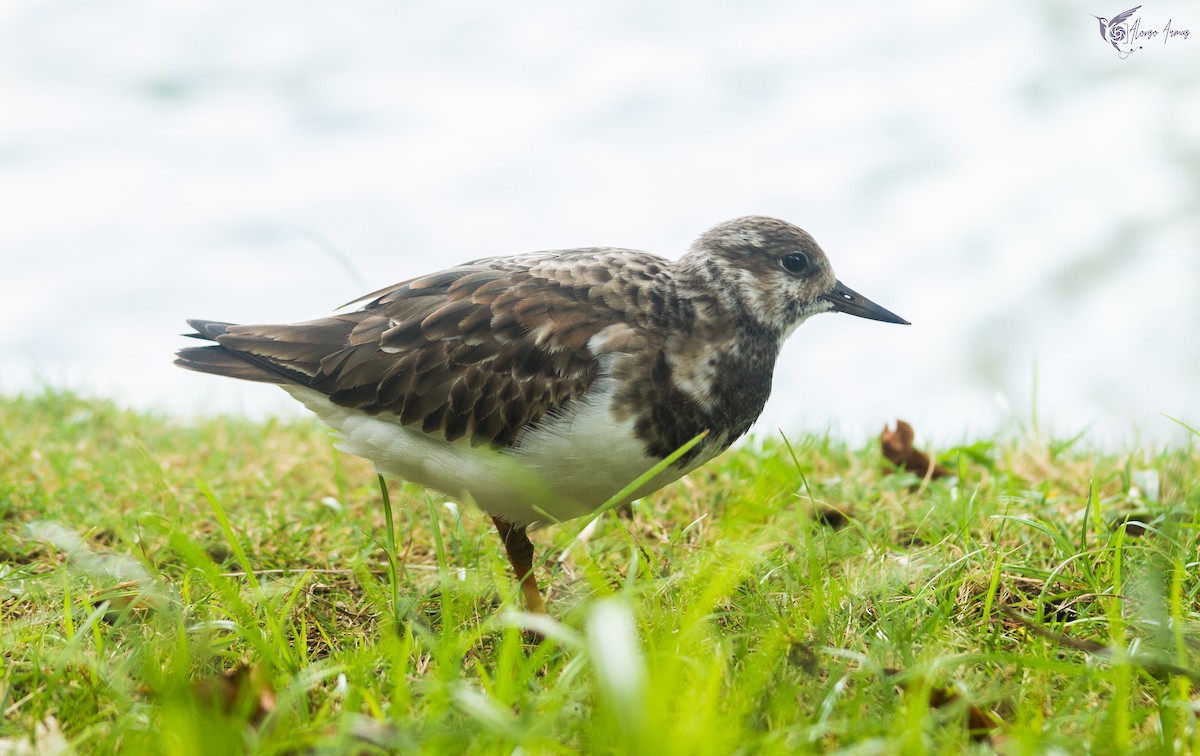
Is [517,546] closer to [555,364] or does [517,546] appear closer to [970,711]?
[555,364]

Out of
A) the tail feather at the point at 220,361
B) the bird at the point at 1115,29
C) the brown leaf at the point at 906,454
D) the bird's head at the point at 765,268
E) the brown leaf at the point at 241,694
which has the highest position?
the bird at the point at 1115,29

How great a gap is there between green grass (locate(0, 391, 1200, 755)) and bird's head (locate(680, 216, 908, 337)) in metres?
0.64

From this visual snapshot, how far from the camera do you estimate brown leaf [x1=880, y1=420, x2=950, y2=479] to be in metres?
4.46

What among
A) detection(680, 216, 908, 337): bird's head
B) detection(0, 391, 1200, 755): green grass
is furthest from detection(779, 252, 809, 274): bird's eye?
detection(0, 391, 1200, 755): green grass

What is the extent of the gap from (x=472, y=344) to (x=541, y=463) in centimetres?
50

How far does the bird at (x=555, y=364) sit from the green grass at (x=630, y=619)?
24 centimetres

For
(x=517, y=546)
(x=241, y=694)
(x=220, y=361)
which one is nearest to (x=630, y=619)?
(x=241, y=694)

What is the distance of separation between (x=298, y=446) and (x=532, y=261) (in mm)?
2285

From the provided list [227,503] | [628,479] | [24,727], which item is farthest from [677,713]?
[227,503]

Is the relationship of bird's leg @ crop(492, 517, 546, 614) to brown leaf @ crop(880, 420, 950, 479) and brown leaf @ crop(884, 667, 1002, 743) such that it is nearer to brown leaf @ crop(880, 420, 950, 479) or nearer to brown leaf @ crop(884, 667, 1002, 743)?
brown leaf @ crop(884, 667, 1002, 743)

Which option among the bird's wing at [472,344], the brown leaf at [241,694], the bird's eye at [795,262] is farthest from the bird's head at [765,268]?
the brown leaf at [241,694]

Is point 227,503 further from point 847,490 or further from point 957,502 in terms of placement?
point 957,502

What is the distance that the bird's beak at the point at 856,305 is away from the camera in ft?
12.6

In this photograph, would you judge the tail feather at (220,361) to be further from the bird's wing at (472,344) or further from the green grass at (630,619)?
the green grass at (630,619)
